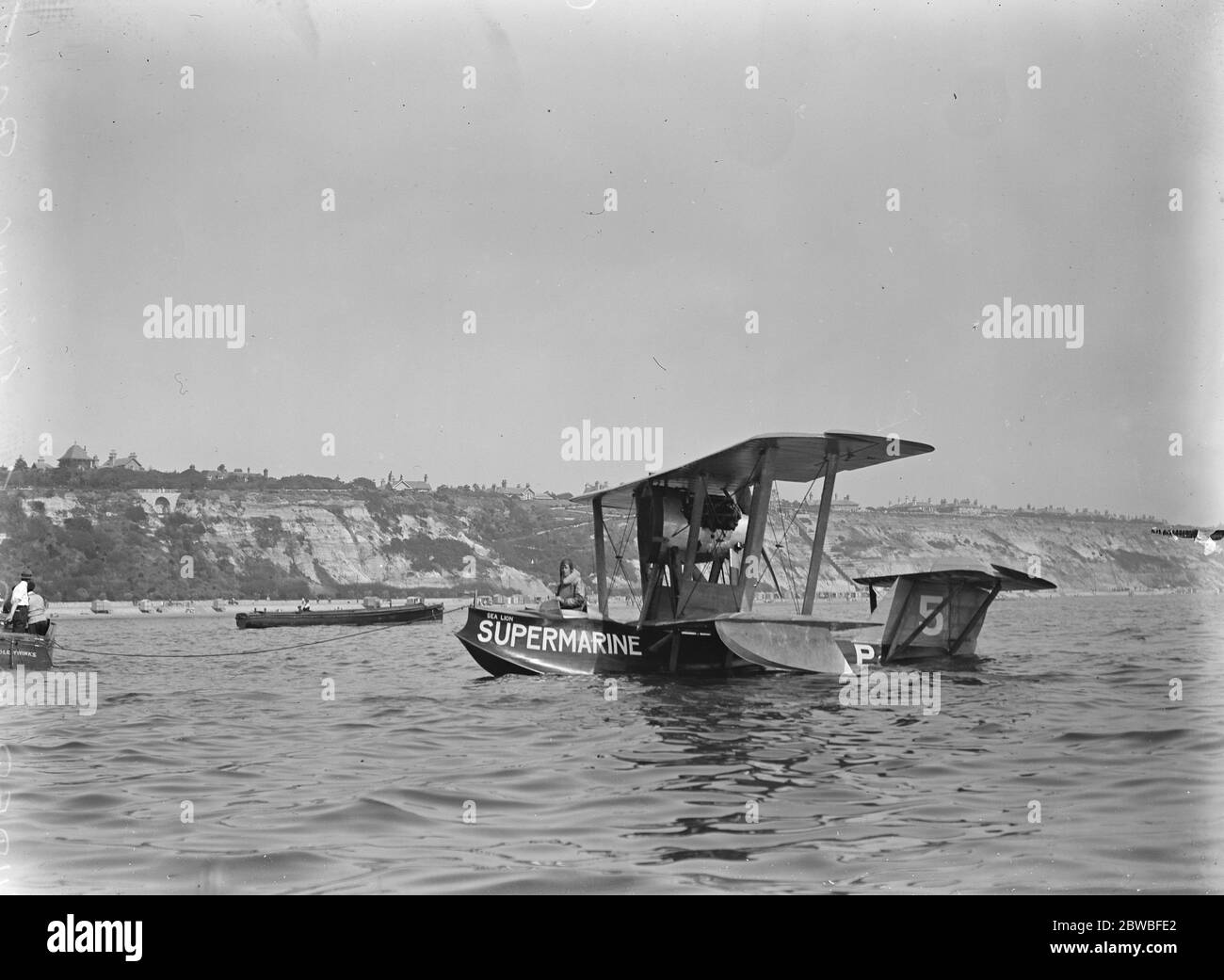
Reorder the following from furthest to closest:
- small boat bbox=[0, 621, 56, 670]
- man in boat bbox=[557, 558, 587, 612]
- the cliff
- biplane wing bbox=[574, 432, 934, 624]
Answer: the cliff → small boat bbox=[0, 621, 56, 670] → man in boat bbox=[557, 558, 587, 612] → biplane wing bbox=[574, 432, 934, 624]

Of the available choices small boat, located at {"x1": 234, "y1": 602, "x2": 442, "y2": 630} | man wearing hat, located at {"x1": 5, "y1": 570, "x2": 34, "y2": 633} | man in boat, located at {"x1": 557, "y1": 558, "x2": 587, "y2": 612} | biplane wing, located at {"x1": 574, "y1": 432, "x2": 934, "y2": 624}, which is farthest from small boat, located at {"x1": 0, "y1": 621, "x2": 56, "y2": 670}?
small boat, located at {"x1": 234, "y1": 602, "x2": 442, "y2": 630}

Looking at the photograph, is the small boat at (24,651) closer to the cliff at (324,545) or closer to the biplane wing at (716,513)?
the biplane wing at (716,513)

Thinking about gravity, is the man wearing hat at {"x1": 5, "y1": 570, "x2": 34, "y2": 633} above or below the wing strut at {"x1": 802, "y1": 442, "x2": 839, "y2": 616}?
below

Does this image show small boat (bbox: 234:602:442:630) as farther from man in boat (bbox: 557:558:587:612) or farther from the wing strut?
the wing strut

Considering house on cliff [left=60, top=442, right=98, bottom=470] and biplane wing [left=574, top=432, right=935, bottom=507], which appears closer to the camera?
biplane wing [left=574, top=432, right=935, bottom=507]

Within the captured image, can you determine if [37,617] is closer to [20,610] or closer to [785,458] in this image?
[20,610]

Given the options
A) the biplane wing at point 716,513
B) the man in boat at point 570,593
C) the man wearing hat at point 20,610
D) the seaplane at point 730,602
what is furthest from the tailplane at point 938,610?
the man wearing hat at point 20,610

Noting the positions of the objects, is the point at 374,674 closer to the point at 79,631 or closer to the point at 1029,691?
the point at 1029,691

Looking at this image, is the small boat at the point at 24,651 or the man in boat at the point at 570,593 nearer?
the man in boat at the point at 570,593
